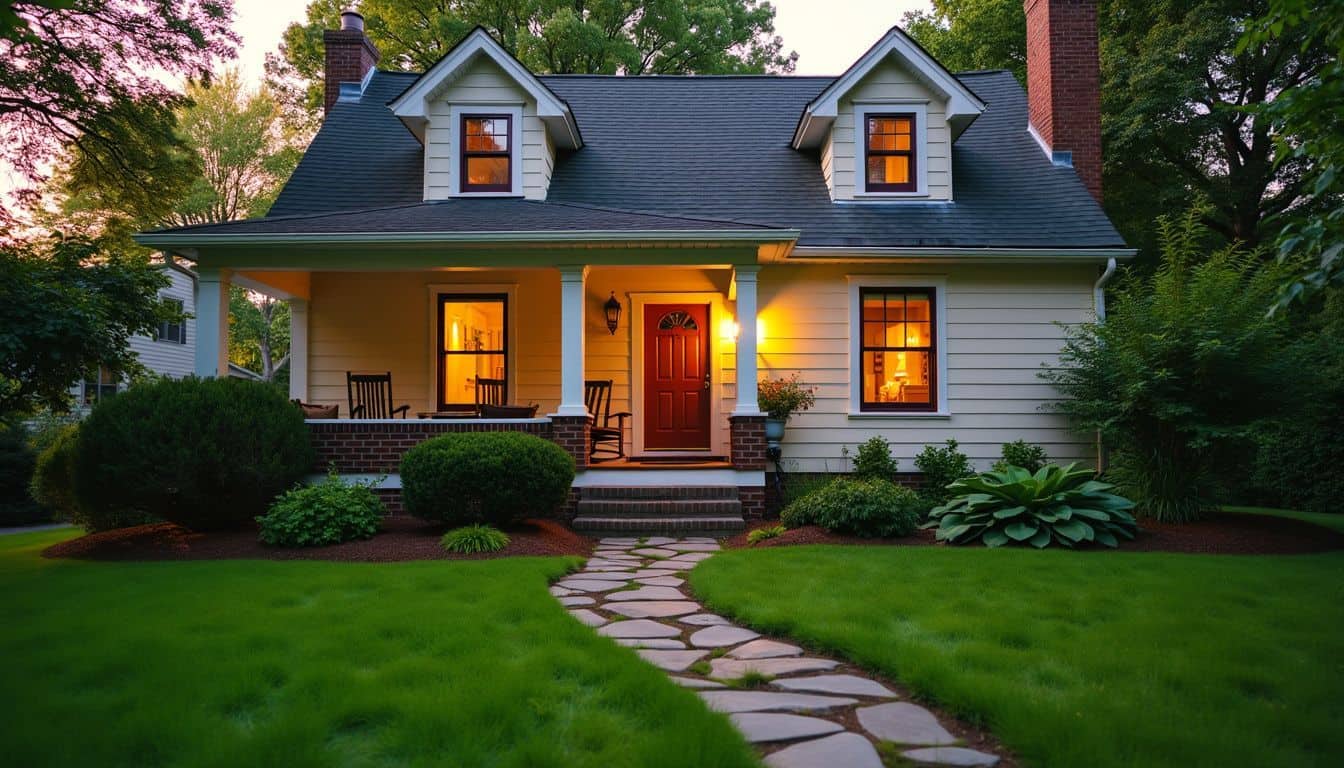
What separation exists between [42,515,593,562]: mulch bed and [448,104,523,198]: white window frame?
473 centimetres

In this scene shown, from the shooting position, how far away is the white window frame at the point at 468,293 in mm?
10859

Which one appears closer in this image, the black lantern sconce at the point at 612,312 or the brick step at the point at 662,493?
the brick step at the point at 662,493

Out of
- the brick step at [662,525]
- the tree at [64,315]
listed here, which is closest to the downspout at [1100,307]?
the brick step at [662,525]

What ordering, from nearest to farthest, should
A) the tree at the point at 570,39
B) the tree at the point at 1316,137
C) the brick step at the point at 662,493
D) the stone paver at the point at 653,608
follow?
the tree at the point at 1316,137
the stone paver at the point at 653,608
the brick step at the point at 662,493
the tree at the point at 570,39

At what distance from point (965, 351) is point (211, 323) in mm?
8618

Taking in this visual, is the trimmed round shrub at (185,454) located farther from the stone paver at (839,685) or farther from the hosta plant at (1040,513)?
the hosta plant at (1040,513)

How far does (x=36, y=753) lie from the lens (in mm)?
2635

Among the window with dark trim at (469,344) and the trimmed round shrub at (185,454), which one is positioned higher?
the window with dark trim at (469,344)

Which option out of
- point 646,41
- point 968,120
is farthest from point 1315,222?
point 646,41

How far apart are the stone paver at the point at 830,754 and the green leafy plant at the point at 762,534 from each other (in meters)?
4.65

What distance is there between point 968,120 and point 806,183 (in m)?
2.20

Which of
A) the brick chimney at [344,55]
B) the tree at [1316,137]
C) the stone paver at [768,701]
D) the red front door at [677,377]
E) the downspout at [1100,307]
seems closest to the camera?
the stone paver at [768,701]

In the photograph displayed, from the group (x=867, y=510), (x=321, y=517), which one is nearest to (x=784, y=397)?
(x=867, y=510)

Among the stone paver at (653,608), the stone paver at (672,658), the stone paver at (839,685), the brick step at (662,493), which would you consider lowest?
the stone paver at (653,608)
